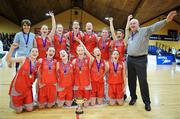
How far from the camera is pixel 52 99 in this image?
370cm

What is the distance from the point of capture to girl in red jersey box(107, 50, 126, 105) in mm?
3941

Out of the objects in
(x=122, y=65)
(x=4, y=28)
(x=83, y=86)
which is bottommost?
(x=83, y=86)

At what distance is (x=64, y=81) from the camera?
3.74m

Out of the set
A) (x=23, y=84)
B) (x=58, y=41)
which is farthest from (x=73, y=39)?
(x=23, y=84)

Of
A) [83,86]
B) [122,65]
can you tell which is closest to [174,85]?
[122,65]

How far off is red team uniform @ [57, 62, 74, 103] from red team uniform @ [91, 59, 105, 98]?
36 cm

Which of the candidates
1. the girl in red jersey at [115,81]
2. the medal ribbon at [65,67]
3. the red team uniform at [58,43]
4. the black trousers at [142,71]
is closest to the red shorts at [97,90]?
the girl in red jersey at [115,81]

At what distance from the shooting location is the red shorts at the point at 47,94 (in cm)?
366

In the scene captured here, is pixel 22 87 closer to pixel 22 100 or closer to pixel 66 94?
pixel 22 100

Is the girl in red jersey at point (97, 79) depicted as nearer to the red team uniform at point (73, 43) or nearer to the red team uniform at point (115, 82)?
the red team uniform at point (115, 82)

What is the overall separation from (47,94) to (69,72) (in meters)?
0.47

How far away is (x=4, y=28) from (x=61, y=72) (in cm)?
1384

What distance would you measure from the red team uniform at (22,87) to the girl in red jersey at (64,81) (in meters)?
0.43

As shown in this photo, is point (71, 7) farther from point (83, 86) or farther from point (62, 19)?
point (83, 86)
